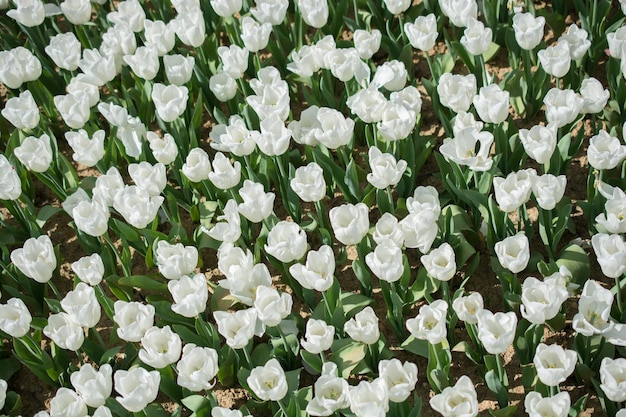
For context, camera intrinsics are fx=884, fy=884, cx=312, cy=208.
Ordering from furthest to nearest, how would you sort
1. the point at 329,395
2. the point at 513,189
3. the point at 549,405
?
the point at 513,189
the point at 329,395
the point at 549,405

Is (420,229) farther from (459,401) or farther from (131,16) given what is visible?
(131,16)

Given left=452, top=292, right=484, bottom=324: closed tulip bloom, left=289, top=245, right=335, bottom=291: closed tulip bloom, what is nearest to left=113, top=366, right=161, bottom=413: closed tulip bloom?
left=289, top=245, right=335, bottom=291: closed tulip bloom

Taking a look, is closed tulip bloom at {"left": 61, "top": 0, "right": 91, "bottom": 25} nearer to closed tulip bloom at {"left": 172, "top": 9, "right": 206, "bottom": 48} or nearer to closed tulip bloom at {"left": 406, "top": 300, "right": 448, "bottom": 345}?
closed tulip bloom at {"left": 172, "top": 9, "right": 206, "bottom": 48}

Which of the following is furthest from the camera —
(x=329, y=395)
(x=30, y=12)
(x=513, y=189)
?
(x=30, y=12)

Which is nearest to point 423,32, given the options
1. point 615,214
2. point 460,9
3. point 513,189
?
point 460,9

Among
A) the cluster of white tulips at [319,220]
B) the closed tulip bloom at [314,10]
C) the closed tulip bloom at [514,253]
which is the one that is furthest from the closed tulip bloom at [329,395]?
the closed tulip bloom at [314,10]

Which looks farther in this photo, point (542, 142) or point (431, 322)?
point (542, 142)
